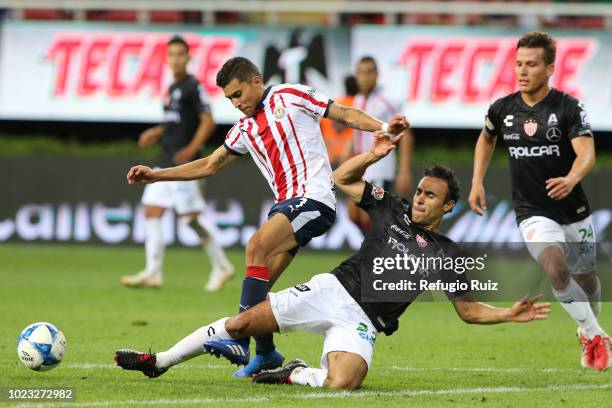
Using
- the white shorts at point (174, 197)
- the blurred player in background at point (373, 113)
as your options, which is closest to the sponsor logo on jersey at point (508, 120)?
the blurred player in background at point (373, 113)

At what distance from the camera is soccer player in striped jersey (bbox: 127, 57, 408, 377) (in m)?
7.29

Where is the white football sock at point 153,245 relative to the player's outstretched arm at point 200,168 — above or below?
below

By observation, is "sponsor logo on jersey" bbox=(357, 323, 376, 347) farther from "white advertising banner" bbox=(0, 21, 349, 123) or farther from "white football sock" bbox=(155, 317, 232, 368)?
"white advertising banner" bbox=(0, 21, 349, 123)

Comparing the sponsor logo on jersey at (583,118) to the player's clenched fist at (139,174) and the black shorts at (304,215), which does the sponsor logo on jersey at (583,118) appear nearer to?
the black shorts at (304,215)

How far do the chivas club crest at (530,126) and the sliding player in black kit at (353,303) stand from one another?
1.21m

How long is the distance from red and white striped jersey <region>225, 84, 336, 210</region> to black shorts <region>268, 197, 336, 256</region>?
0.20 feet

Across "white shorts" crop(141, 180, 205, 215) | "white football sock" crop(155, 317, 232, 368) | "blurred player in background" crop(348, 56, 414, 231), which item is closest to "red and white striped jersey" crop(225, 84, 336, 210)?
"white football sock" crop(155, 317, 232, 368)

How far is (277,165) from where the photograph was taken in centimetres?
765

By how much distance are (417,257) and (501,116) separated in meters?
1.74

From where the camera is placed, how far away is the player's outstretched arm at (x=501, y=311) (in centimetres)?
593

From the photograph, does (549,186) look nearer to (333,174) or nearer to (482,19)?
(333,174)

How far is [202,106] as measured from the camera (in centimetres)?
1285

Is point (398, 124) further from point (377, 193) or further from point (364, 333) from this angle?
point (364, 333)

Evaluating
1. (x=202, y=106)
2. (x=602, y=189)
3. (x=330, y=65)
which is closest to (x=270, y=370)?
(x=202, y=106)
